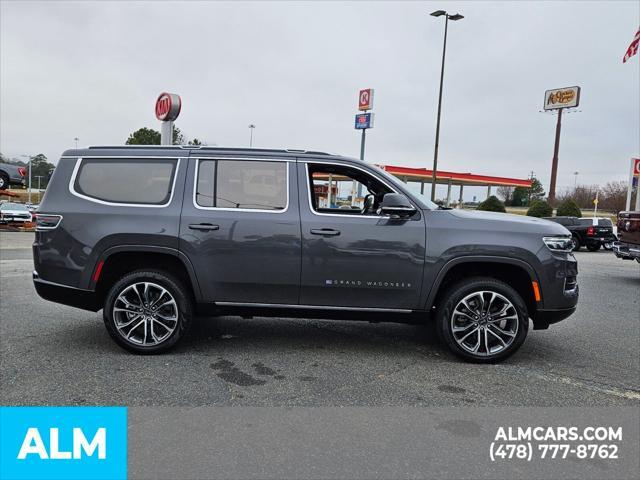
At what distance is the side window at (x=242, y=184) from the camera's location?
4840mm

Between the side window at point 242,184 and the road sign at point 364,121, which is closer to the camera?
the side window at point 242,184

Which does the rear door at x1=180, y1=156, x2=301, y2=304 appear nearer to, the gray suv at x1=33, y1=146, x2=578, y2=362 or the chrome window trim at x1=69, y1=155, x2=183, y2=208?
the gray suv at x1=33, y1=146, x2=578, y2=362

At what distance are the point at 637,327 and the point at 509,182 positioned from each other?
5309cm

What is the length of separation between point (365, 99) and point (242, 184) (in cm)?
3241

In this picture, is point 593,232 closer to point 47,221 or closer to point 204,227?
point 204,227

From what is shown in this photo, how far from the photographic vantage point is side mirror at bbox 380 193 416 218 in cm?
466

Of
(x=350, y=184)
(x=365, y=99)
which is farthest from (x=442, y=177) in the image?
(x=350, y=184)

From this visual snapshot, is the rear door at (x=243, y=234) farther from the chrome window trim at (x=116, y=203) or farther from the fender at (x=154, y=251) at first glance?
the chrome window trim at (x=116, y=203)

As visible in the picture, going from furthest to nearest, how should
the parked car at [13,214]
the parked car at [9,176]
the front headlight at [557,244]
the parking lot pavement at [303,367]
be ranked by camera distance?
the parked car at [13,214]
the parked car at [9,176]
the front headlight at [557,244]
the parking lot pavement at [303,367]

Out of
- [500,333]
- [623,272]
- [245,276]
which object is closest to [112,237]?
[245,276]

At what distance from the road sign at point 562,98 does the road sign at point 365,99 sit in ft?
95.8

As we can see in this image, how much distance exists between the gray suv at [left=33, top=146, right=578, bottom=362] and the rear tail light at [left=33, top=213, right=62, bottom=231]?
0.01 m

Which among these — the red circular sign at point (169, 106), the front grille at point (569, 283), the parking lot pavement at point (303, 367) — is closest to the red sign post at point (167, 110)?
the red circular sign at point (169, 106)

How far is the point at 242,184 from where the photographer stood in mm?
4879
